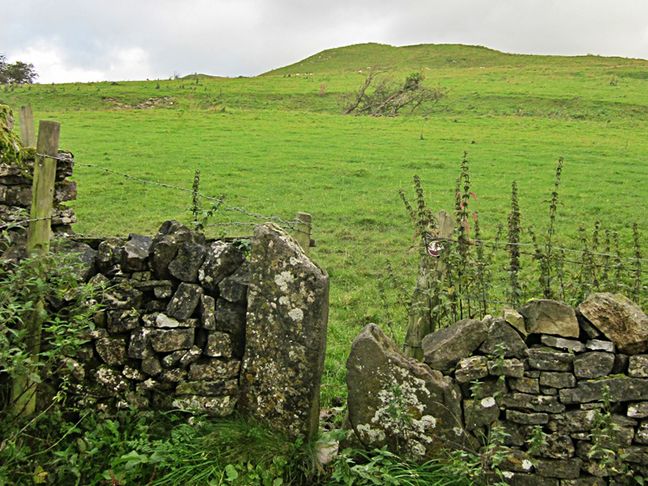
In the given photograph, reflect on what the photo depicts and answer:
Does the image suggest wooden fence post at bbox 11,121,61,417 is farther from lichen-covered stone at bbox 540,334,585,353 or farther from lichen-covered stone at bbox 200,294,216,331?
lichen-covered stone at bbox 540,334,585,353

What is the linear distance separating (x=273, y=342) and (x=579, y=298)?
10.6 ft

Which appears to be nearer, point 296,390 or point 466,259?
point 296,390

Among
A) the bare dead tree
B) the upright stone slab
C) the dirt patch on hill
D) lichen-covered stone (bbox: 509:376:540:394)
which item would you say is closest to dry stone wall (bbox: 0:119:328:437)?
the upright stone slab

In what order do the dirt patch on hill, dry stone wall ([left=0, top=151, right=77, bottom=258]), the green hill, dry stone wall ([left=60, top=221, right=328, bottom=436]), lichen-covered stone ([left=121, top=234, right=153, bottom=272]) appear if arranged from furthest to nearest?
the green hill, the dirt patch on hill, dry stone wall ([left=0, top=151, right=77, bottom=258]), lichen-covered stone ([left=121, top=234, right=153, bottom=272]), dry stone wall ([left=60, top=221, right=328, bottom=436])

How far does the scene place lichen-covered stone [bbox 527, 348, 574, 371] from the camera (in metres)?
4.96

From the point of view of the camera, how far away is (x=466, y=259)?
643cm

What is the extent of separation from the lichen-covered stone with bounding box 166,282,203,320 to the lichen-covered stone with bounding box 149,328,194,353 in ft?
0.47

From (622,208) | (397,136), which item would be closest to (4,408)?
→ (622,208)

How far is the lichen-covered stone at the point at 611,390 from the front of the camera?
16.0ft

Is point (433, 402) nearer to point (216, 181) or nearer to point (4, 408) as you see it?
point (4, 408)

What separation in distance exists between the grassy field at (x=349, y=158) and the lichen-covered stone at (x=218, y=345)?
1625mm

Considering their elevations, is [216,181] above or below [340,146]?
below

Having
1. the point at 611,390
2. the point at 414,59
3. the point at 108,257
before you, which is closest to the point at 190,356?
the point at 108,257

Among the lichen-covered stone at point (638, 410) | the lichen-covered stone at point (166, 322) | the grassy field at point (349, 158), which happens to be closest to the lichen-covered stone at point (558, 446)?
the lichen-covered stone at point (638, 410)
